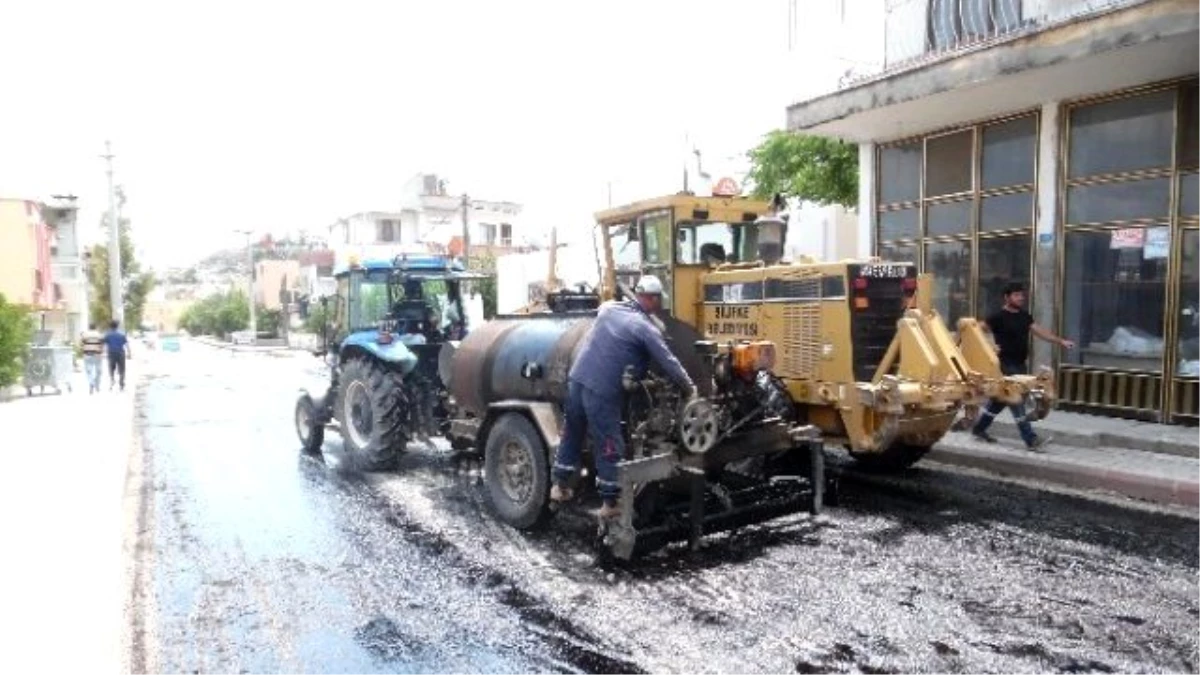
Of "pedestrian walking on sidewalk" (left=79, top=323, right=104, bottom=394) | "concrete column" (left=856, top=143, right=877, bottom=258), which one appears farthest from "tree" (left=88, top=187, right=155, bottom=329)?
"concrete column" (left=856, top=143, right=877, bottom=258)

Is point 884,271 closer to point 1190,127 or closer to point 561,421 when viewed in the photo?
point 561,421

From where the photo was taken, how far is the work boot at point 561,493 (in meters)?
6.08

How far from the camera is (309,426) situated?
10.2 metres

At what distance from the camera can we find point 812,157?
19.9 meters

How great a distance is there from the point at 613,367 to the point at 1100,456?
5757mm

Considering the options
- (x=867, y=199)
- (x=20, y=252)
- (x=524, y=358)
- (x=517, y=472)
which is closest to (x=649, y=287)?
(x=524, y=358)

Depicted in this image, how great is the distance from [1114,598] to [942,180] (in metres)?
9.05

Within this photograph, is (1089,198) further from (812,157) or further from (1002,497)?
(812,157)

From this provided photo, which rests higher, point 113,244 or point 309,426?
point 113,244

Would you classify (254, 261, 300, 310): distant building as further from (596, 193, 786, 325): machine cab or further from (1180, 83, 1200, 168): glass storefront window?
(1180, 83, 1200, 168): glass storefront window

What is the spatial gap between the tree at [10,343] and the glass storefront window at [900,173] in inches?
638

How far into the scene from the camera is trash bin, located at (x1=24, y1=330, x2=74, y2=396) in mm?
18439

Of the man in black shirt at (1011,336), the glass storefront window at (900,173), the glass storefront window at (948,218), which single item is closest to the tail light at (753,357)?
the man in black shirt at (1011,336)

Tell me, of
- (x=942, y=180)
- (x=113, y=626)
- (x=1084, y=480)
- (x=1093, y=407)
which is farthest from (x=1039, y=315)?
(x=113, y=626)
